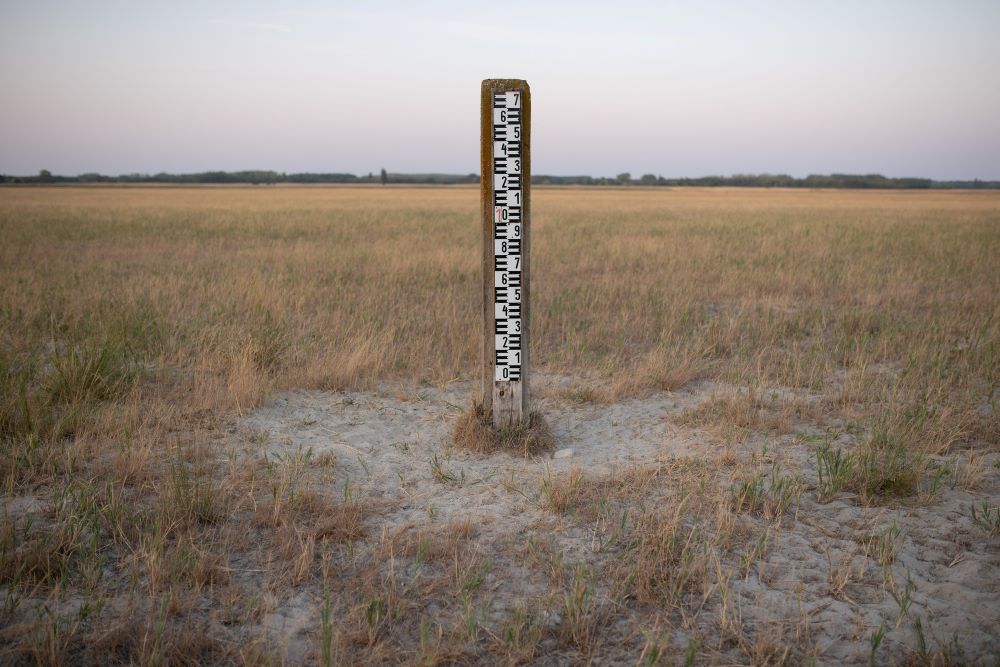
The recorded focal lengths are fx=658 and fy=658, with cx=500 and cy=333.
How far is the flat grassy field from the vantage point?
9.16 feet

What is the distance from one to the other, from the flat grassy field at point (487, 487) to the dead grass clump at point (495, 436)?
0.34 feet

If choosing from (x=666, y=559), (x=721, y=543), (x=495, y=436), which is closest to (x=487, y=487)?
(x=495, y=436)

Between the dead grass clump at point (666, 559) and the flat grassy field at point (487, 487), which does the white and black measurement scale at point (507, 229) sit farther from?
the dead grass clump at point (666, 559)

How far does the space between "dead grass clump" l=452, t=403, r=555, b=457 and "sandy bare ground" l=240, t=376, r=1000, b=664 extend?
3.7 inches

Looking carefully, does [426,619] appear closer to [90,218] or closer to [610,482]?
[610,482]

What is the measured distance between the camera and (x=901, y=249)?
15883 mm

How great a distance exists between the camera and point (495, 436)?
15.9ft

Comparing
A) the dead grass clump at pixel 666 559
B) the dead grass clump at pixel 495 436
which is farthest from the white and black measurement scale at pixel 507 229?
the dead grass clump at pixel 666 559

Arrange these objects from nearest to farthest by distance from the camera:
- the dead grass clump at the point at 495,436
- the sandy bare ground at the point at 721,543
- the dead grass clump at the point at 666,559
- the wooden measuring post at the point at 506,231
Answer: the sandy bare ground at the point at 721,543
the dead grass clump at the point at 666,559
the wooden measuring post at the point at 506,231
the dead grass clump at the point at 495,436

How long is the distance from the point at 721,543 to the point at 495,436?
188 centimetres

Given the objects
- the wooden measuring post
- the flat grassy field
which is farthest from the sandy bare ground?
the wooden measuring post

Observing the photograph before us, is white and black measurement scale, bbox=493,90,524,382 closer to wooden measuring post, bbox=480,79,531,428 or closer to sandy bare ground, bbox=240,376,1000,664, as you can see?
wooden measuring post, bbox=480,79,531,428

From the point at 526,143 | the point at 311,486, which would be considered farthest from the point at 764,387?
the point at 311,486

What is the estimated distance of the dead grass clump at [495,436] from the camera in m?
4.78
